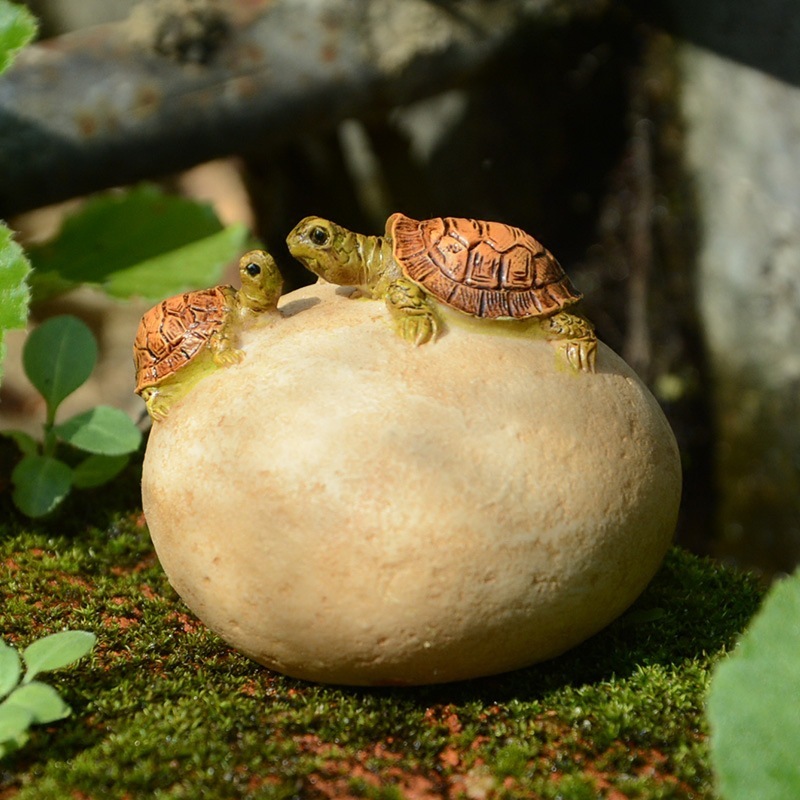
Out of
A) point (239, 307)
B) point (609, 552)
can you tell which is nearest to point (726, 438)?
point (609, 552)

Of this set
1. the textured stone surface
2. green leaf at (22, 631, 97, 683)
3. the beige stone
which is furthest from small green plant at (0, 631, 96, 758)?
the textured stone surface

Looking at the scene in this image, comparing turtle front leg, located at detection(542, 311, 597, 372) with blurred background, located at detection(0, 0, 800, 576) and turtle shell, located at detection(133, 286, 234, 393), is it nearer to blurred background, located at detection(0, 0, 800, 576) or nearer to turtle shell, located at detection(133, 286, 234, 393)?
turtle shell, located at detection(133, 286, 234, 393)

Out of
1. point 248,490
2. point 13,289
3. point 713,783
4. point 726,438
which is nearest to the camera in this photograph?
point 713,783

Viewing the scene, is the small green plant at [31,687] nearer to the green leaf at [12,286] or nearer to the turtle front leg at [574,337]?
the green leaf at [12,286]

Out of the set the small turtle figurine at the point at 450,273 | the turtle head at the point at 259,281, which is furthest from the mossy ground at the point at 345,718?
the turtle head at the point at 259,281

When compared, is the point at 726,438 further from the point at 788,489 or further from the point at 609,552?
the point at 609,552
